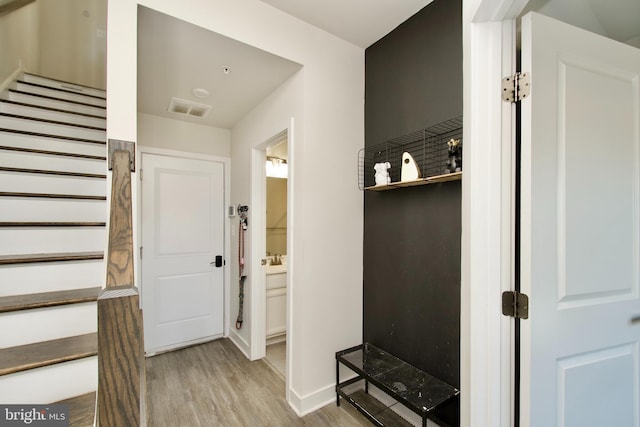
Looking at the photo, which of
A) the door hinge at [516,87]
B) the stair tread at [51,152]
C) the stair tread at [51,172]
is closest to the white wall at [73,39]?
the stair tread at [51,152]

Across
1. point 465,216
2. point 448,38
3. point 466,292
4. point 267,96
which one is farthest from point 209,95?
point 466,292

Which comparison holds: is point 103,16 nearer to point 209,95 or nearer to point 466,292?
point 209,95

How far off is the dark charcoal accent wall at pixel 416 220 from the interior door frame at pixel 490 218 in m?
0.55

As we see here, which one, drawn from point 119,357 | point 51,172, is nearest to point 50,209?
point 51,172

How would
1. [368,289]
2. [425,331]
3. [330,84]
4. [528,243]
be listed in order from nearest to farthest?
[528,243]
[425,331]
[330,84]
[368,289]

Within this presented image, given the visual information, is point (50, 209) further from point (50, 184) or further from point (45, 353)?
point (45, 353)

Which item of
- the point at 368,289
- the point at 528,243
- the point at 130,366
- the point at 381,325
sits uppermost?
the point at 528,243

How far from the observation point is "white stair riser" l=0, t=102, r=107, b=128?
7.81ft

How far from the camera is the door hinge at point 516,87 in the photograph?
1073mm

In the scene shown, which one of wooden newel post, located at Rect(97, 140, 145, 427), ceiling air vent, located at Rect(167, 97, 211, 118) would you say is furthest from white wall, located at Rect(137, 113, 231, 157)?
wooden newel post, located at Rect(97, 140, 145, 427)

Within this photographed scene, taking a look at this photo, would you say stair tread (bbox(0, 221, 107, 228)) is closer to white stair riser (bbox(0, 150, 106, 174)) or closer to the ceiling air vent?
white stair riser (bbox(0, 150, 106, 174))

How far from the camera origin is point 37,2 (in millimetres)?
2479

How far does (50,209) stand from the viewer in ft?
5.67

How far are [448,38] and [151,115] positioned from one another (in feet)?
9.61
